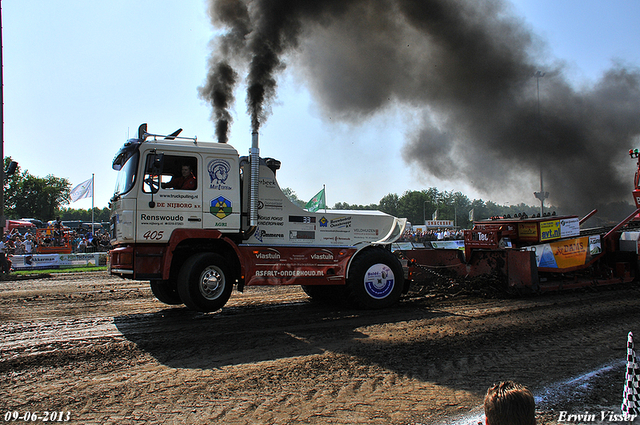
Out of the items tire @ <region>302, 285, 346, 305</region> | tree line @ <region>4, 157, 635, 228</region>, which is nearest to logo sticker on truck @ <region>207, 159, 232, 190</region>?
tire @ <region>302, 285, 346, 305</region>

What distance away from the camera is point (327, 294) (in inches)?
327

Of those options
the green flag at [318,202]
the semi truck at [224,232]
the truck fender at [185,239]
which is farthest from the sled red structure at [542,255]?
the truck fender at [185,239]

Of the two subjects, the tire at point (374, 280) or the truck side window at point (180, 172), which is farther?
the tire at point (374, 280)

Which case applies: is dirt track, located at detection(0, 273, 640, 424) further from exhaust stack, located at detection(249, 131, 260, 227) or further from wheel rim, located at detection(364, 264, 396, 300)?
exhaust stack, located at detection(249, 131, 260, 227)

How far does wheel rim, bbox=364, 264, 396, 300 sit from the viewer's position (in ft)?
24.6

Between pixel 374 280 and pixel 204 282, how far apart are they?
3.02m

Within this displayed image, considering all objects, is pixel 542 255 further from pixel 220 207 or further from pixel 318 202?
pixel 220 207

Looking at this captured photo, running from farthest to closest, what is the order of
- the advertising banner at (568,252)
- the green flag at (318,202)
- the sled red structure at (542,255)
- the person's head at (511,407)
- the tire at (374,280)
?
the advertising banner at (568,252)
the sled red structure at (542,255)
the green flag at (318,202)
the tire at (374,280)
the person's head at (511,407)

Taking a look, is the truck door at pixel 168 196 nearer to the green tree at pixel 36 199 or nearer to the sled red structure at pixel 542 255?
the sled red structure at pixel 542 255

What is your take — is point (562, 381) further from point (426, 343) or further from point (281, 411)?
point (281, 411)

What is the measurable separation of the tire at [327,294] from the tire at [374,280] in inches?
14.3

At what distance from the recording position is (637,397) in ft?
9.64

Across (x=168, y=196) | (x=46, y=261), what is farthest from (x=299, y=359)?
(x=46, y=261)

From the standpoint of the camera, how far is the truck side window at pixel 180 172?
6.66m
